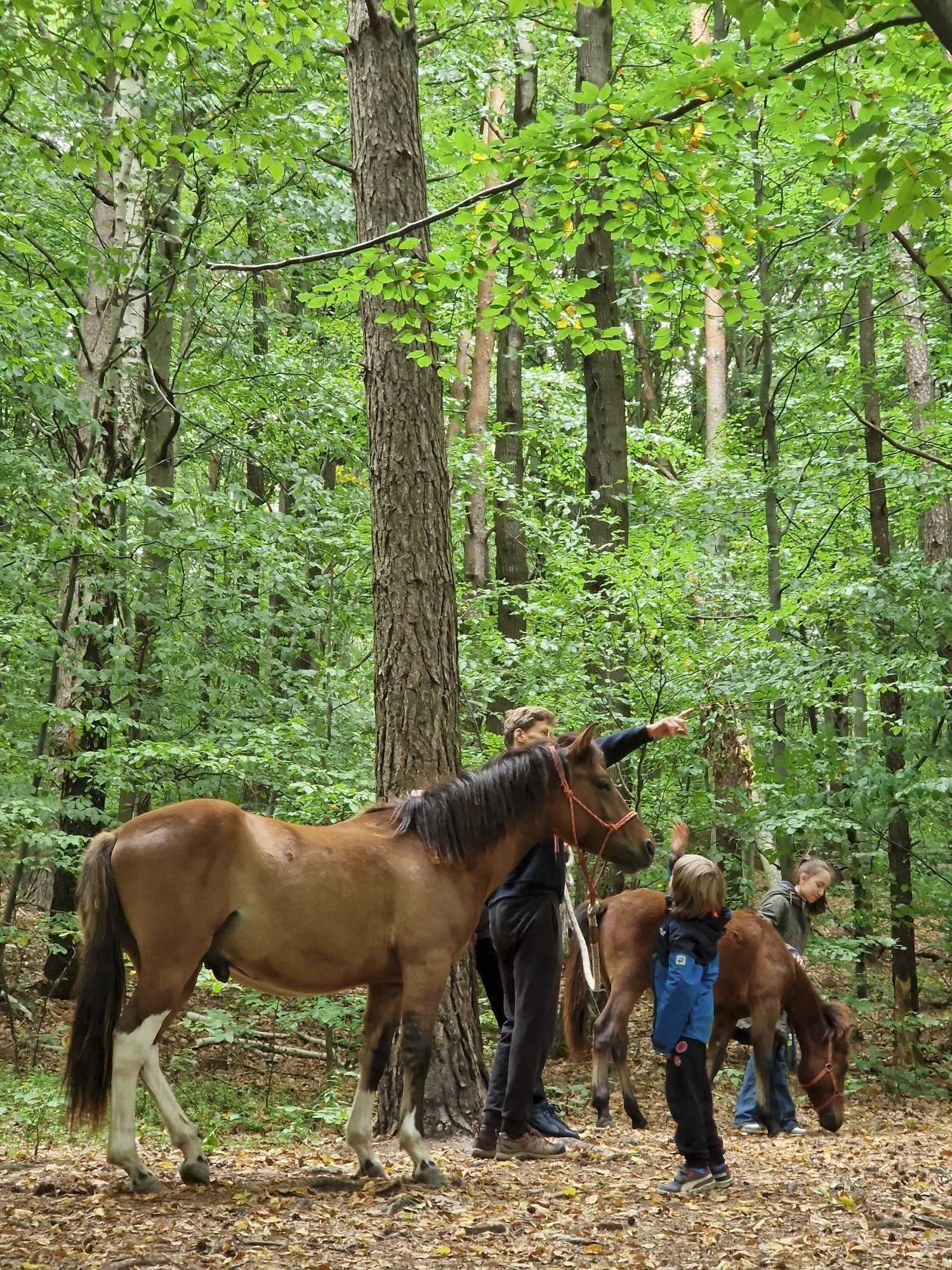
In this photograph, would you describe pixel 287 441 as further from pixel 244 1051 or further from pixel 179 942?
pixel 179 942

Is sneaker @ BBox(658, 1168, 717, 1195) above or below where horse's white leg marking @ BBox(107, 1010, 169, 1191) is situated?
below

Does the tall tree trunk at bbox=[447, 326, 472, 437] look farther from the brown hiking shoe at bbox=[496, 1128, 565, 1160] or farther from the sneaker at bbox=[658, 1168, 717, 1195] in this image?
the sneaker at bbox=[658, 1168, 717, 1195]

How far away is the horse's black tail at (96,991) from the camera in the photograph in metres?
4.62

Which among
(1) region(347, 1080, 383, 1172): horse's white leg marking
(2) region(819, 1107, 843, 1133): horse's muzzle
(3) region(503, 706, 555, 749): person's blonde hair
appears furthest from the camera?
(2) region(819, 1107, 843, 1133): horse's muzzle

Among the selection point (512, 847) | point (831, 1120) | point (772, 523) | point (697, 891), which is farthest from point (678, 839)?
point (772, 523)

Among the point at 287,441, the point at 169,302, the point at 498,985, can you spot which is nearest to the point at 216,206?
the point at 169,302

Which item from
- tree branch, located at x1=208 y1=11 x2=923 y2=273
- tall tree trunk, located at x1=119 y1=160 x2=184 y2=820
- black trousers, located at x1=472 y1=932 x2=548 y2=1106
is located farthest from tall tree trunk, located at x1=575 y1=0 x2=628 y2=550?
tree branch, located at x1=208 y1=11 x2=923 y2=273

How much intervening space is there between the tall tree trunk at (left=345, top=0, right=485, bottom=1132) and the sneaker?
1324 millimetres

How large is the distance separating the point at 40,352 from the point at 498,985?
6.19m

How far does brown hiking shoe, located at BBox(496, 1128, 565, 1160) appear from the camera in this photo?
5.82m

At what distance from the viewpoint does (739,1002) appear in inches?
334

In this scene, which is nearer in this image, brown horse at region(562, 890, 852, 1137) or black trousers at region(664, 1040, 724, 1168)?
black trousers at region(664, 1040, 724, 1168)

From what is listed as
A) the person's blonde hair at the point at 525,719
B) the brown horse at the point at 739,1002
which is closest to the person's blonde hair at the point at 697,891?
the person's blonde hair at the point at 525,719

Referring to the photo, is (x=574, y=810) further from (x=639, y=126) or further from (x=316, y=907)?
(x=639, y=126)
